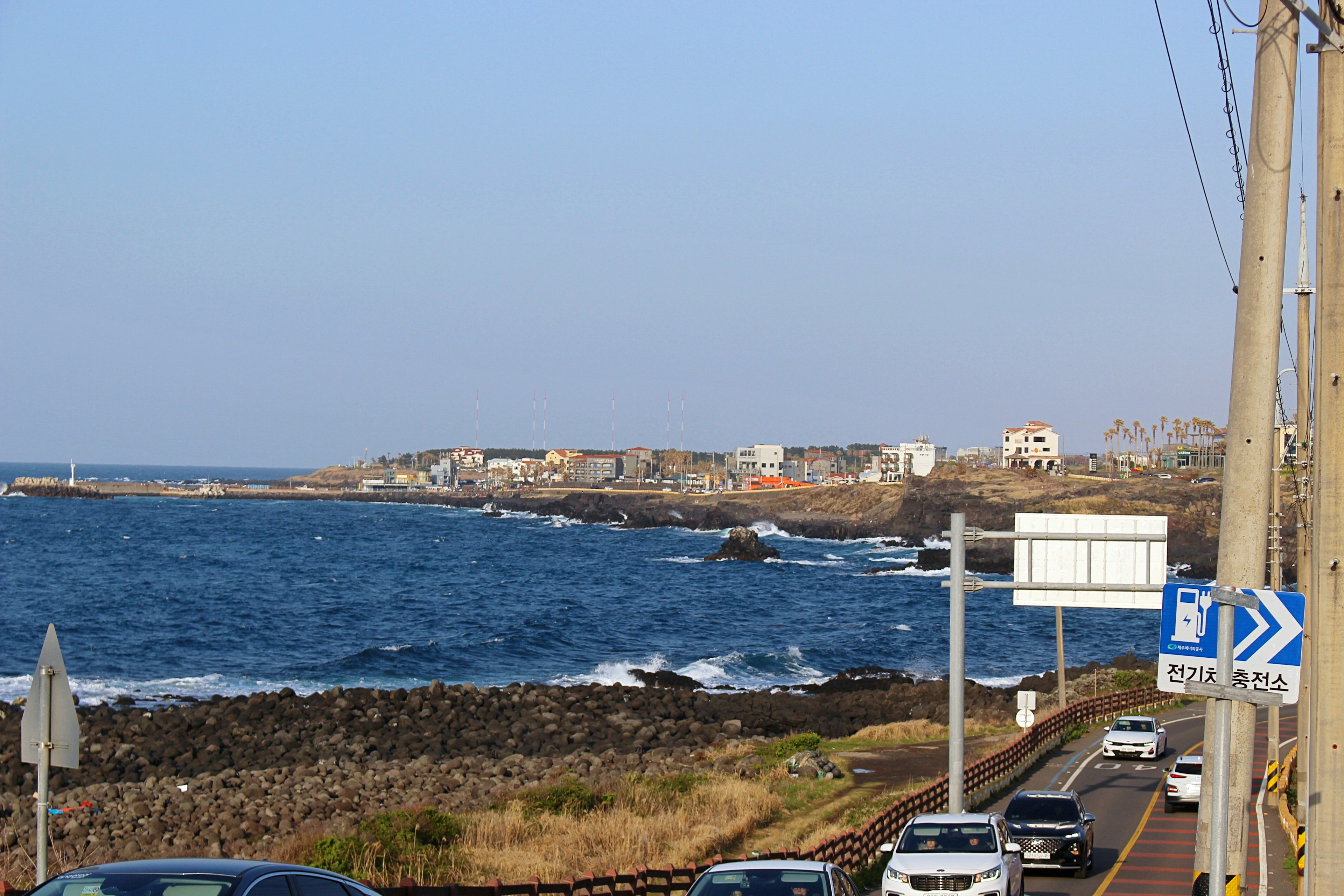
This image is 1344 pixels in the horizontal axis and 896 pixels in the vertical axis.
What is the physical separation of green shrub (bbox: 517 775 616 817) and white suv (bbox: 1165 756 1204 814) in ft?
44.4

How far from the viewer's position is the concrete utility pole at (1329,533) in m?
11.4

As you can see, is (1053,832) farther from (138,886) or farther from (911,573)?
(911,573)

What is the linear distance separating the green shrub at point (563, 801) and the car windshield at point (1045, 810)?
29.6 ft

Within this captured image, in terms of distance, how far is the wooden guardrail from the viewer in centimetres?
1576

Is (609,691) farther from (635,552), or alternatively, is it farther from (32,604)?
(635,552)

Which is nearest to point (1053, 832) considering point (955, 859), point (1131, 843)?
point (1131, 843)

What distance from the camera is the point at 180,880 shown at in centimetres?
830

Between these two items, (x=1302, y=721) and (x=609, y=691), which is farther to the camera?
→ (x=609, y=691)

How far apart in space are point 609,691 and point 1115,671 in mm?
27240

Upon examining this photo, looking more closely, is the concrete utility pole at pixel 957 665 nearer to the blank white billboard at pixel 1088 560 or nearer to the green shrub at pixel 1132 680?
the blank white billboard at pixel 1088 560

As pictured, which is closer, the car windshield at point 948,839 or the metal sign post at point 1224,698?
the metal sign post at point 1224,698

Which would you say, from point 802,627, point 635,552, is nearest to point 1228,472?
point 802,627

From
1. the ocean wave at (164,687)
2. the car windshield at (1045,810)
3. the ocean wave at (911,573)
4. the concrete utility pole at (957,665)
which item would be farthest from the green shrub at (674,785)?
the ocean wave at (911,573)

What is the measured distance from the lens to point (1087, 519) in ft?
75.8
